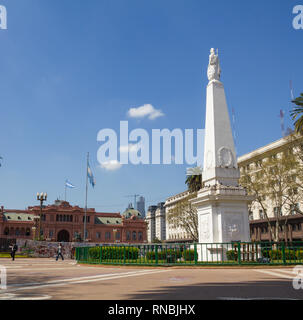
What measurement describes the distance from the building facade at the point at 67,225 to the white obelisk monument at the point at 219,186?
64169mm

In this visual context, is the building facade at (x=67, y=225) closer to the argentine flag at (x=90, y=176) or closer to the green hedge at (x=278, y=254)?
the argentine flag at (x=90, y=176)

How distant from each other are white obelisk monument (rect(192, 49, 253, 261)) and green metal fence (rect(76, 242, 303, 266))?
1.03 m

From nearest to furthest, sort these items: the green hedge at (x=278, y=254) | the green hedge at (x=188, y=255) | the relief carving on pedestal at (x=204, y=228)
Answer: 1. the green hedge at (x=278, y=254)
2. the green hedge at (x=188, y=255)
3. the relief carving on pedestal at (x=204, y=228)

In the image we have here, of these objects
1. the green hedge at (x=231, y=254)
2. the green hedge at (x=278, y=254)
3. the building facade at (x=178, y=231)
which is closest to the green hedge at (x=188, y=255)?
the green hedge at (x=231, y=254)

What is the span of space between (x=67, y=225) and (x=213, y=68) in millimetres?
70867

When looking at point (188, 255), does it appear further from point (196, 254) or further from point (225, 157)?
point (225, 157)

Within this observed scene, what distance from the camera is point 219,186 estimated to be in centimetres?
2038

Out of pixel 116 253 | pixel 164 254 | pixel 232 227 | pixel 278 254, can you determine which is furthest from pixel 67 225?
pixel 278 254

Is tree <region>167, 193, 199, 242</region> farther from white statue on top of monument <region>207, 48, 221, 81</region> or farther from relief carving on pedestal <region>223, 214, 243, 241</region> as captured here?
relief carving on pedestal <region>223, 214, 243, 241</region>

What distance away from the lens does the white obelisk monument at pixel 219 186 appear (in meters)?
19.8
